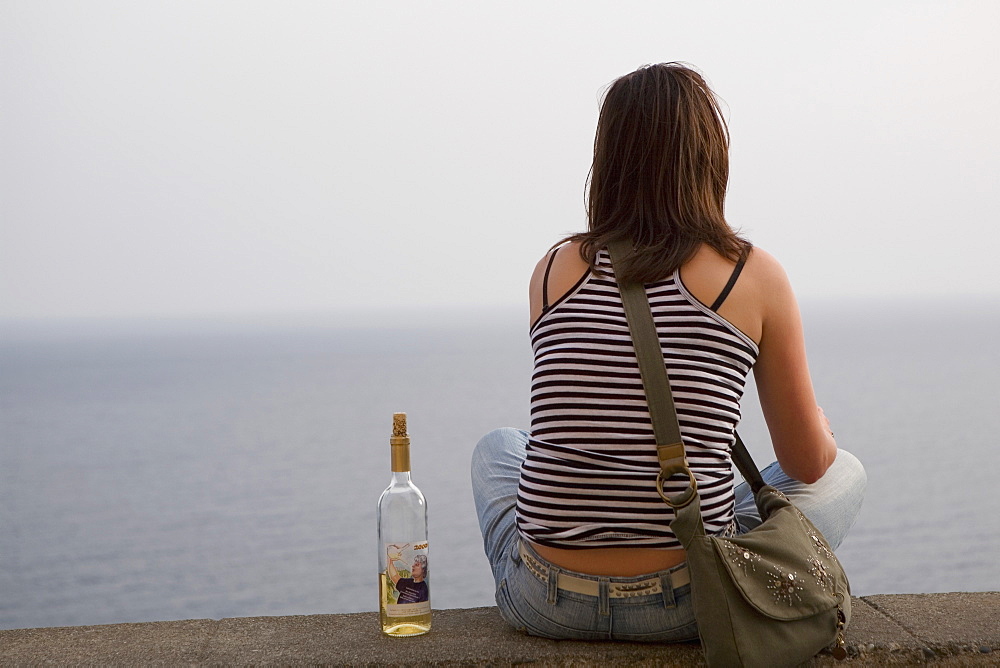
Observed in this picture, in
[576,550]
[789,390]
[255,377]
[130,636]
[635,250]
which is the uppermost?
[635,250]

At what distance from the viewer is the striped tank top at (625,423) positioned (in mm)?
1818

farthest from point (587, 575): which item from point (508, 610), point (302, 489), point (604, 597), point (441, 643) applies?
point (302, 489)

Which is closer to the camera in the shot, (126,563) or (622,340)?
(622,340)

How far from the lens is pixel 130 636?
7.06 ft

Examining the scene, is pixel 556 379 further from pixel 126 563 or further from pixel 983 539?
pixel 983 539

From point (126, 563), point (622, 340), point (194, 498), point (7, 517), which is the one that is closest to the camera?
point (622, 340)

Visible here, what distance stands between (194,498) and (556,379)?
20.1m

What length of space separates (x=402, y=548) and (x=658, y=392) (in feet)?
1.92

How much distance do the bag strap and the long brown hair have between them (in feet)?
0.44

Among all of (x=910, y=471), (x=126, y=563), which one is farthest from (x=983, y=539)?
(x=126, y=563)

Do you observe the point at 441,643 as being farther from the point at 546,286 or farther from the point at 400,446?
the point at 546,286

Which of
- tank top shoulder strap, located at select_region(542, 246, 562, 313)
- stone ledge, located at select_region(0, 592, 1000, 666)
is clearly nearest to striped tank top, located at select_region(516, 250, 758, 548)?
tank top shoulder strap, located at select_region(542, 246, 562, 313)

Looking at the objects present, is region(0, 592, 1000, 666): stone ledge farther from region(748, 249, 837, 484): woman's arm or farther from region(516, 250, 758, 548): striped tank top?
region(748, 249, 837, 484): woman's arm

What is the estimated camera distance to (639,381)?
182cm
